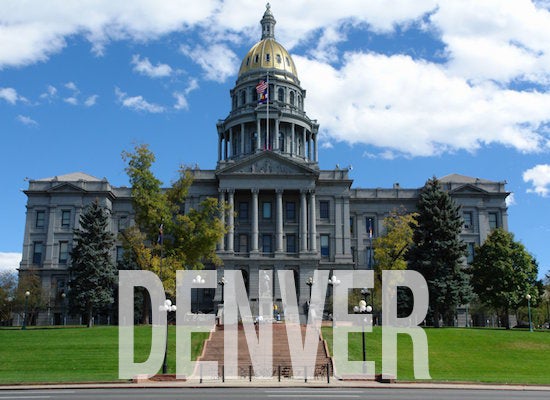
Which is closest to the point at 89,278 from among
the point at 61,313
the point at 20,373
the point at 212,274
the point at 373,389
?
the point at 212,274

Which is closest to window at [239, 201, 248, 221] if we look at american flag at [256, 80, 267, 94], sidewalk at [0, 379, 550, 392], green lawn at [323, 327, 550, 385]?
american flag at [256, 80, 267, 94]

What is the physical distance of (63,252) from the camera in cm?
7612

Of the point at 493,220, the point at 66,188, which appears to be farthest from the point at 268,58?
the point at 493,220

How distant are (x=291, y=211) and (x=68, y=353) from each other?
1588 inches

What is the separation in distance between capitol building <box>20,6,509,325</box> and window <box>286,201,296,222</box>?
5.2 inches

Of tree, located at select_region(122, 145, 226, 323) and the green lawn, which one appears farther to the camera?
tree, located at select_region(122, 145, 226, 323)

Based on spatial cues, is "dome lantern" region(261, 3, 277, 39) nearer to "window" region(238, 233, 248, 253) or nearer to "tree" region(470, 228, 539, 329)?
"window" region(238, 233, 248, 253)

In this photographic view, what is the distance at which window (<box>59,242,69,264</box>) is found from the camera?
75.9m

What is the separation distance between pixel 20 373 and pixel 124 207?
155 feet

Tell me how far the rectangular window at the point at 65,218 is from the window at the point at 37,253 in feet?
12.4

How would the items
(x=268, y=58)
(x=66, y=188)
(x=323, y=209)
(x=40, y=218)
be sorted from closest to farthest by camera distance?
(x=323, y=209), (x=66, y=188), (x=40, y=218), (x=268, y=58)

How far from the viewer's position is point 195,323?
1903 inches

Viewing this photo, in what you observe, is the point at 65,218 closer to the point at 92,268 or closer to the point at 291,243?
the point at 92,268

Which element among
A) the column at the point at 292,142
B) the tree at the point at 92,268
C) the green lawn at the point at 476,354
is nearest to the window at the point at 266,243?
the tree at the point at 92,268
